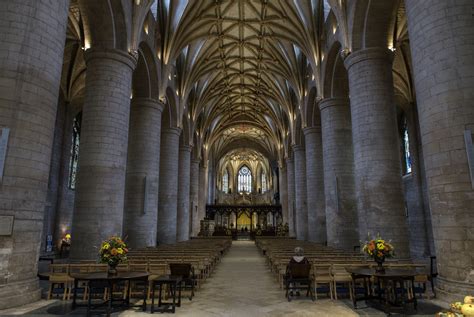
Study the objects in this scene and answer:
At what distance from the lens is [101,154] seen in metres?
11.4

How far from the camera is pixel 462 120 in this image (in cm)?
673

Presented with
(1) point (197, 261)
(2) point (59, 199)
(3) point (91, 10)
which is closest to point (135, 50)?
(3) point (91, 10)

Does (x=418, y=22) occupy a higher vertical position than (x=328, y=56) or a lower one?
lower

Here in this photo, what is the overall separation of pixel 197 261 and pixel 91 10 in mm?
10013

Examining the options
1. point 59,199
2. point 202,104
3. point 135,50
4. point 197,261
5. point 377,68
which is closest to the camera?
point 197,261

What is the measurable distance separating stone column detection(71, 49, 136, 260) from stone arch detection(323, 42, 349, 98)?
35.4 ft

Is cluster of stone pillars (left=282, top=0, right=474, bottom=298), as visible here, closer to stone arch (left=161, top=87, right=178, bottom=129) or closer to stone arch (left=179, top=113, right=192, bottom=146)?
stone arch (left=161, top=87, right=178, bottom=129)

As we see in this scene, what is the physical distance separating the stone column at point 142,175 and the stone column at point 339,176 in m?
8.82

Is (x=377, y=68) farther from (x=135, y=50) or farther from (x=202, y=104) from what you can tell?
(x=202, y=104)

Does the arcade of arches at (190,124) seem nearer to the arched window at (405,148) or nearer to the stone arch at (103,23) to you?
the stone arch at (103,23)

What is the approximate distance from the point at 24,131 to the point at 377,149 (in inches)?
410

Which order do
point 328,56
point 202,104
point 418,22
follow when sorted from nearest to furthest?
point 418,22 → point 328,56 → point 202,104

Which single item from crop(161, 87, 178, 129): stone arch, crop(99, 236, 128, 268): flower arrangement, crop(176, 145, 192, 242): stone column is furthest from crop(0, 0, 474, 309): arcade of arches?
crop(99, 236, 128, 268): flower arrangement

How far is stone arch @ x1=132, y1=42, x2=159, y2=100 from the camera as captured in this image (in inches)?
696
